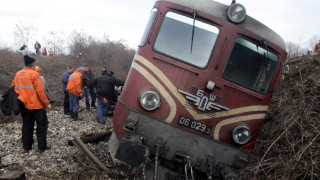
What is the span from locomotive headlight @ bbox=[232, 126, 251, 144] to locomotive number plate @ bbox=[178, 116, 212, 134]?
39 centimetres

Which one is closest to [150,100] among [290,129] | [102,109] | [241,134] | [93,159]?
[241,134]

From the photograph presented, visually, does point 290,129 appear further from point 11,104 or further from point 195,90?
point 11,104

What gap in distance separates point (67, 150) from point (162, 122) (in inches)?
106

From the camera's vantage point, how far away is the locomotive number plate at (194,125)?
311 centimetres

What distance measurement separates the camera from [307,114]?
3.64 m

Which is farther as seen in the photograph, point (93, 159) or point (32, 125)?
point (32, 125)

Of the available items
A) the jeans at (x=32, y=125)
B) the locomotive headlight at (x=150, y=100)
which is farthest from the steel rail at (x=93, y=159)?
the locomotive headlight at (x=150, y=100)

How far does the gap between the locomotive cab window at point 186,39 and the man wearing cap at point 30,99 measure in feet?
8.22

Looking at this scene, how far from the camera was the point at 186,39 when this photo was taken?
3.21m

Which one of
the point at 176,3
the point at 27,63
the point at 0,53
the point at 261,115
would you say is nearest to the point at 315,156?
the point at 261,115

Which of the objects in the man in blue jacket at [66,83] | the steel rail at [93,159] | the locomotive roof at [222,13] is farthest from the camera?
the man in blue jacket at [66,83]

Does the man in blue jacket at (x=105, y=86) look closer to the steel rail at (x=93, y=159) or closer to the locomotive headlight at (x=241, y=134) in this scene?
the steel rail at (x=93, y=159)

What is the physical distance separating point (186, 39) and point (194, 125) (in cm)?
125

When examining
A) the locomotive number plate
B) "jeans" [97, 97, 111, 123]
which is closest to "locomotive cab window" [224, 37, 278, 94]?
the locomotive number plate
